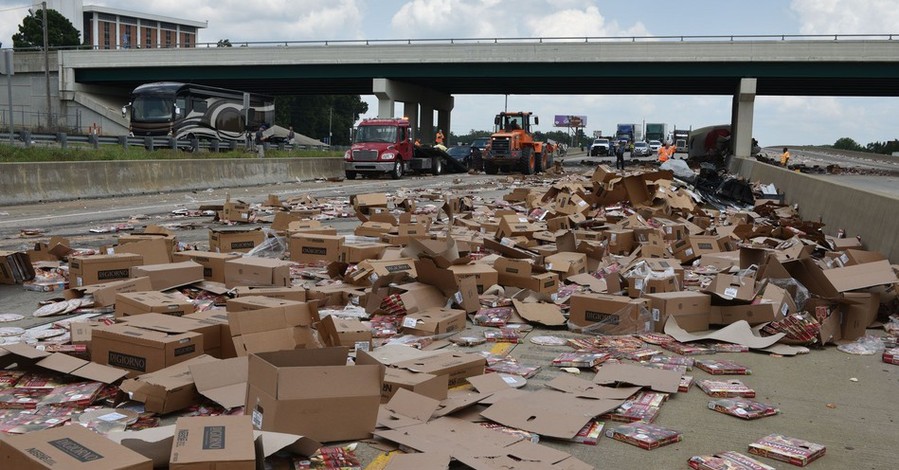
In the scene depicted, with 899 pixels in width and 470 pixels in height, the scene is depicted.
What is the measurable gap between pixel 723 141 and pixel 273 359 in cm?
5654

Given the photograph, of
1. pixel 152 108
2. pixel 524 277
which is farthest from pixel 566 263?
pixel 152 108

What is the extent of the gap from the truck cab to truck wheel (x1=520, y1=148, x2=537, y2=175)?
5329 mm

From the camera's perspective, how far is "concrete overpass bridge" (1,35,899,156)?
169 ft

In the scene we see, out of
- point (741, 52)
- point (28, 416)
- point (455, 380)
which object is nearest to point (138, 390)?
point (28, 416)

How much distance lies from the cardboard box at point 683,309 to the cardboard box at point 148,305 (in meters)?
4.10

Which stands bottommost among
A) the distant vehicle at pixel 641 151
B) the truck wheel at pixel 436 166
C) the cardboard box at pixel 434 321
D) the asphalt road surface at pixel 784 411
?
the asphalt road surface at pixel 784 411

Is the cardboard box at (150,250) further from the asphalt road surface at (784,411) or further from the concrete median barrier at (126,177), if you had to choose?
the concrete median barrier at (126,177)

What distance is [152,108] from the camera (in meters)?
39.9

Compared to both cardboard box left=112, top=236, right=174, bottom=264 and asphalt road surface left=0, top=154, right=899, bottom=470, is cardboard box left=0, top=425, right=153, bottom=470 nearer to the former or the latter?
asphalt road surface left=0, top=154, right=899, bottom=470

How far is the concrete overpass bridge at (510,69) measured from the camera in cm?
5150

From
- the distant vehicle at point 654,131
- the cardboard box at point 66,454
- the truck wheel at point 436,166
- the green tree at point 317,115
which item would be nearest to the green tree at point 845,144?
the distant vehicle at point 654,131

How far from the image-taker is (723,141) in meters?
57.0

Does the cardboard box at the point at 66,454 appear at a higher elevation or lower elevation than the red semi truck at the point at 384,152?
lower

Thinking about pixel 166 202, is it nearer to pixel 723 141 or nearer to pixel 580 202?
pixel 580 202
